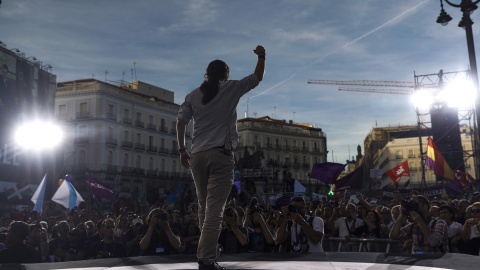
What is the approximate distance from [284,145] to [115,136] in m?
34.2

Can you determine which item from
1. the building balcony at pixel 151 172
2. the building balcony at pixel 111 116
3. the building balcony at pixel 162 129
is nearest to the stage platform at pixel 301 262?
the building balcony at pixel 111 116

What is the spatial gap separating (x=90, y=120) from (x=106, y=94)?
368 cm

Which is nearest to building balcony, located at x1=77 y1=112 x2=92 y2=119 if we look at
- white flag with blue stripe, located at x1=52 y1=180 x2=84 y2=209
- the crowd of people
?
white flag with blue stripe, located at x1=52 y1=180 x2=84 y2=209

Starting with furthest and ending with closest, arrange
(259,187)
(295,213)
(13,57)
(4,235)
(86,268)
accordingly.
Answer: (13,57) < (259,187) < (4,235) < (295,213) < (86,268)

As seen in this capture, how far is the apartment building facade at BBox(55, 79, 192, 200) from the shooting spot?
173 ft

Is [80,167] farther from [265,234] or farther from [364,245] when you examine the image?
[265,234]

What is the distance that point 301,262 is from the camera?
3900mm

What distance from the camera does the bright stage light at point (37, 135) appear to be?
38.7 metres

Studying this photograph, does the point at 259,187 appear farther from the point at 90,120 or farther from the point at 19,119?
the point at 90,120

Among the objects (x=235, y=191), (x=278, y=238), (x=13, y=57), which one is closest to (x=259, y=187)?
(x=235, y=191)

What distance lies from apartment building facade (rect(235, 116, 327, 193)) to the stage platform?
69604 millimetres

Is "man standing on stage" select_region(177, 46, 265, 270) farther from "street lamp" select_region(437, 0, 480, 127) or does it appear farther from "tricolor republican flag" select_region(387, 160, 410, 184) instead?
"tricolor republican flag" select_region(387, 160, 410, 184)

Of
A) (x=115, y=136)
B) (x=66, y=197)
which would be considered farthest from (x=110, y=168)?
(x=66, y=197)

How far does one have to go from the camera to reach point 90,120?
53.4 metres
